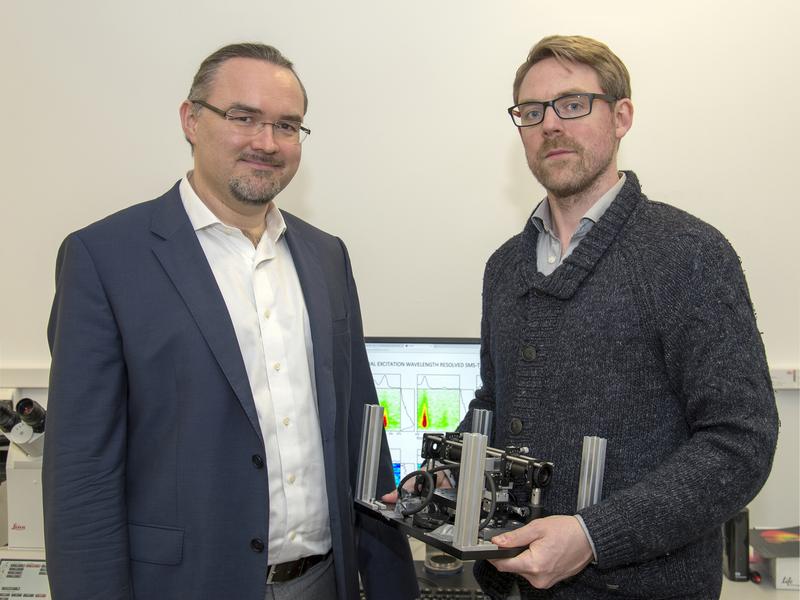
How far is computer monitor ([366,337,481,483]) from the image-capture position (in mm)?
2279

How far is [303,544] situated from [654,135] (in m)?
1.71

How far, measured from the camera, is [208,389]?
1396 millimetres

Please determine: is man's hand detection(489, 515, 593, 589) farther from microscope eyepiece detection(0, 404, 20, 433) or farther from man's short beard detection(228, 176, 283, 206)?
microscope eyepiece detection(0, 404, 20, 433)

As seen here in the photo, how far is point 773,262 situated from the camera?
2367 mm

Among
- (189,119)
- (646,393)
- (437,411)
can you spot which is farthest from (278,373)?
(437,411)

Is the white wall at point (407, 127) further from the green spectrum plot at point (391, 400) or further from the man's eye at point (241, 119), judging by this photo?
the man's eye at point (241, 119)

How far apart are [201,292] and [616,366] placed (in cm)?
81

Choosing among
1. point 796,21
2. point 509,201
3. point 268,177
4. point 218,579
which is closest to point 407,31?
point 509,201

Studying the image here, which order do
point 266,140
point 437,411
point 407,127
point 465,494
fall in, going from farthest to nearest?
1. point 407,127
2. point 437,411
3. point 266,140
4. point 465,494

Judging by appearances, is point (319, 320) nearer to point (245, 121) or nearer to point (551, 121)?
point (245, 121)

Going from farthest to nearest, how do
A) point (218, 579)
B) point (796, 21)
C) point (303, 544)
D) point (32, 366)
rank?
point (32, 366) < point (796, 21) < point (303, 544) < point (218, 579)

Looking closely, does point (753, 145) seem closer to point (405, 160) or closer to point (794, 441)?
point (794, 441)

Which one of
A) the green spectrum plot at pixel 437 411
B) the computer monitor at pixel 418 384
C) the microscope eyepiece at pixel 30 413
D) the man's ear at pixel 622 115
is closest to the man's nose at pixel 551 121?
the man's ear at pixel 622 115

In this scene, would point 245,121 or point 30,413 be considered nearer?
point 245,121
